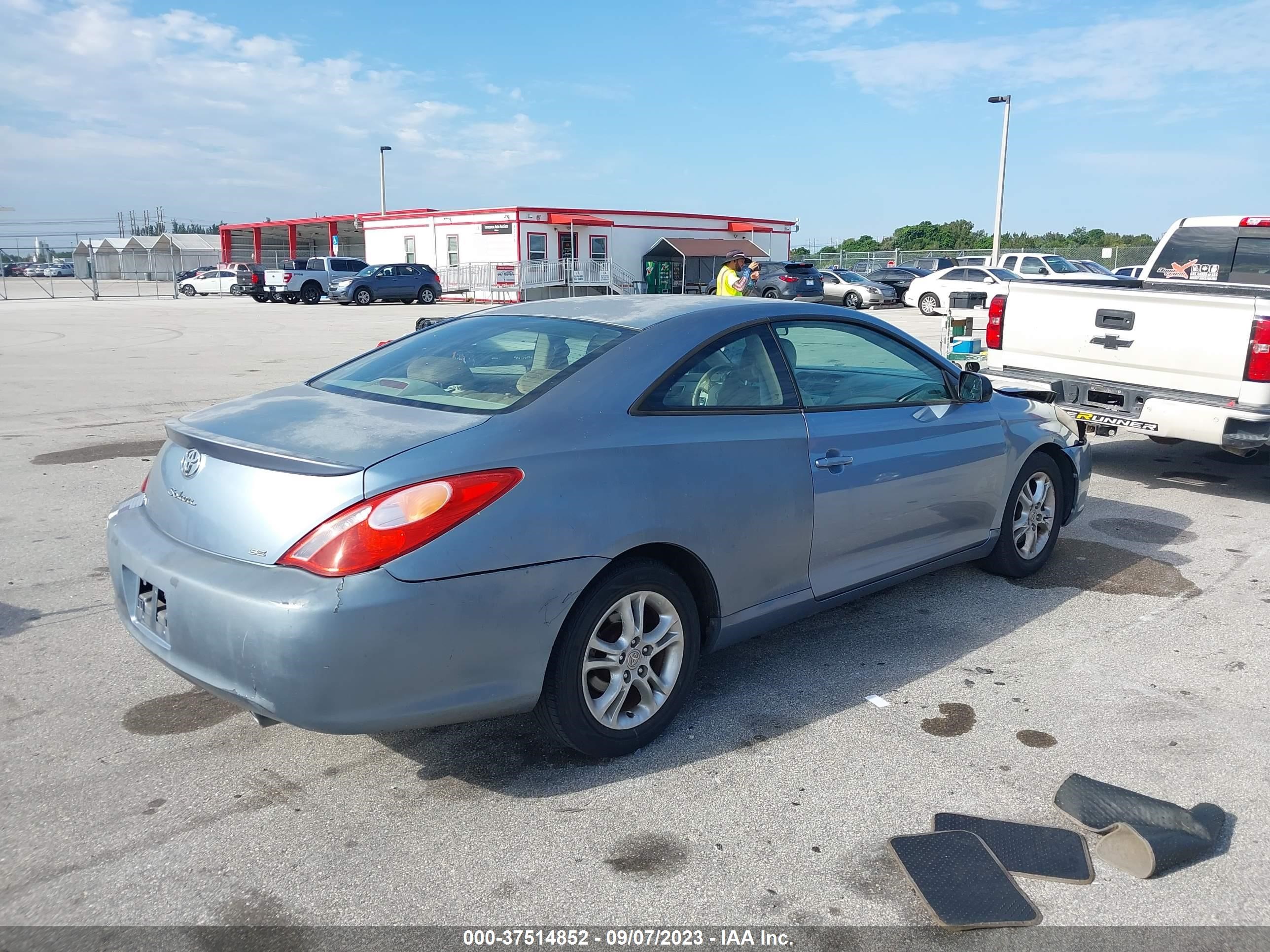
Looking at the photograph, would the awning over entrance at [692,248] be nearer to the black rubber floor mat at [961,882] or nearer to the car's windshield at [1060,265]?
the car's windshield at [1060,265]

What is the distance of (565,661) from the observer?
10.5 feet

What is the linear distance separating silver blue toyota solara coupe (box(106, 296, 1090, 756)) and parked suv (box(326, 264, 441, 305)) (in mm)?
35258

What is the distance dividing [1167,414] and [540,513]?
218 inches

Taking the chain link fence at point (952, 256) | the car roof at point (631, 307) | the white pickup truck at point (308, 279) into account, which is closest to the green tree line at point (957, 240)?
the chain link fence at point (952, 256)

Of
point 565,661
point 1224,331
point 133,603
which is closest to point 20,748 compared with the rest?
point 133,603

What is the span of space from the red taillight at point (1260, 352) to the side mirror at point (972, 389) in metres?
2.73

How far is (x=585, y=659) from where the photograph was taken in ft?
10.7

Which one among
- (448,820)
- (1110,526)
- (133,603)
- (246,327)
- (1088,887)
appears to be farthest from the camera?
(246,327)

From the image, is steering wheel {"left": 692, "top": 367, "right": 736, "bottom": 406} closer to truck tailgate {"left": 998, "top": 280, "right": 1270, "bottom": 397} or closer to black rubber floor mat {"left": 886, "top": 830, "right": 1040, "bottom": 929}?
black rubber floor mat {"left": 886, "top": 830, "right": 1040, "bottom": 929}

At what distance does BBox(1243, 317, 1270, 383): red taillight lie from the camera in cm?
638

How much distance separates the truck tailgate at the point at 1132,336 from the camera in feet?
21.7

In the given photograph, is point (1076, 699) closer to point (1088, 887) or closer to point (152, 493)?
point (1088, 887)

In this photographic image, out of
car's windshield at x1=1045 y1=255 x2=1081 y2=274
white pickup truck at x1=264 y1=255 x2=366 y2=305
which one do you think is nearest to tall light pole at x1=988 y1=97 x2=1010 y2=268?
car's windshield at x1=1045 y1=255 x2=1081 y2=274

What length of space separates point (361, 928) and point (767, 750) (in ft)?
5.03
